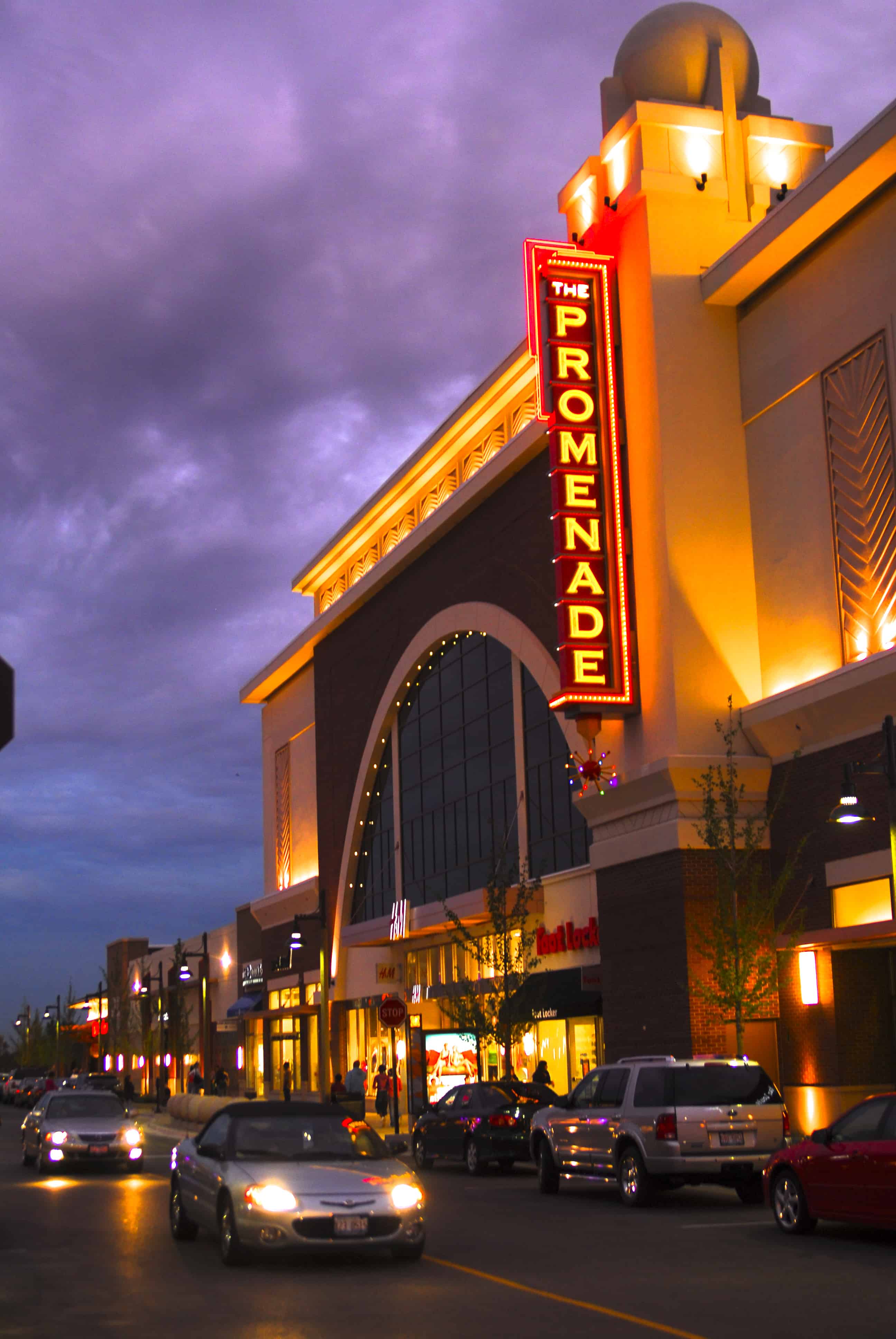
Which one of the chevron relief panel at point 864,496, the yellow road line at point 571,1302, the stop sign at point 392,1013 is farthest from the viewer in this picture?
the stop sign at point 392,1013

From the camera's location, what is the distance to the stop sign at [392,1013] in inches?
1342

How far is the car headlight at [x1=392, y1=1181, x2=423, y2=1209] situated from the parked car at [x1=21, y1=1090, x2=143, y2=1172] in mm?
14077

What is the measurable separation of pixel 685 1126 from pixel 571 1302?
745 cm

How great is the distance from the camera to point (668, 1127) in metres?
19.2

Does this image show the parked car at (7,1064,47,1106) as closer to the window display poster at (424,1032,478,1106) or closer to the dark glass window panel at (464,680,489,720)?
the window display poster at (424,1032,478,1106)

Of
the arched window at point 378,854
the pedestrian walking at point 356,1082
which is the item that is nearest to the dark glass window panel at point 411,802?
the arched window at point 378,854

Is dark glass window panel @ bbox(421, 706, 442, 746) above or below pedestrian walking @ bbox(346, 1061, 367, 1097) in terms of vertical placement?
above

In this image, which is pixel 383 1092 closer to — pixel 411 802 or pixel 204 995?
pixel 411 802

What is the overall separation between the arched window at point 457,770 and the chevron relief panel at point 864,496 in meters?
13.6

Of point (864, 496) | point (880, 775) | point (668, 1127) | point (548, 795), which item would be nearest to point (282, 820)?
point (548, 795)

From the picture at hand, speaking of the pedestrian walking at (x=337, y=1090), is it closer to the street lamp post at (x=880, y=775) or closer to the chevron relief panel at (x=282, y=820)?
the chevron relief panel at (x=282, y=820)

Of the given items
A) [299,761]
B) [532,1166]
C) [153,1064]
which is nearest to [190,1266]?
[532,1166]

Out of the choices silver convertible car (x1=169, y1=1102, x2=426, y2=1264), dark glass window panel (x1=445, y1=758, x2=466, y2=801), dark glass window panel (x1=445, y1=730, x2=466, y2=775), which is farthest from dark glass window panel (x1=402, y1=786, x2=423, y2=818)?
silver convertible car (x1=169, y1=1102, x2=426, y2=1264)

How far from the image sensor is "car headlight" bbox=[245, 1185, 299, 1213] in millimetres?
13594
